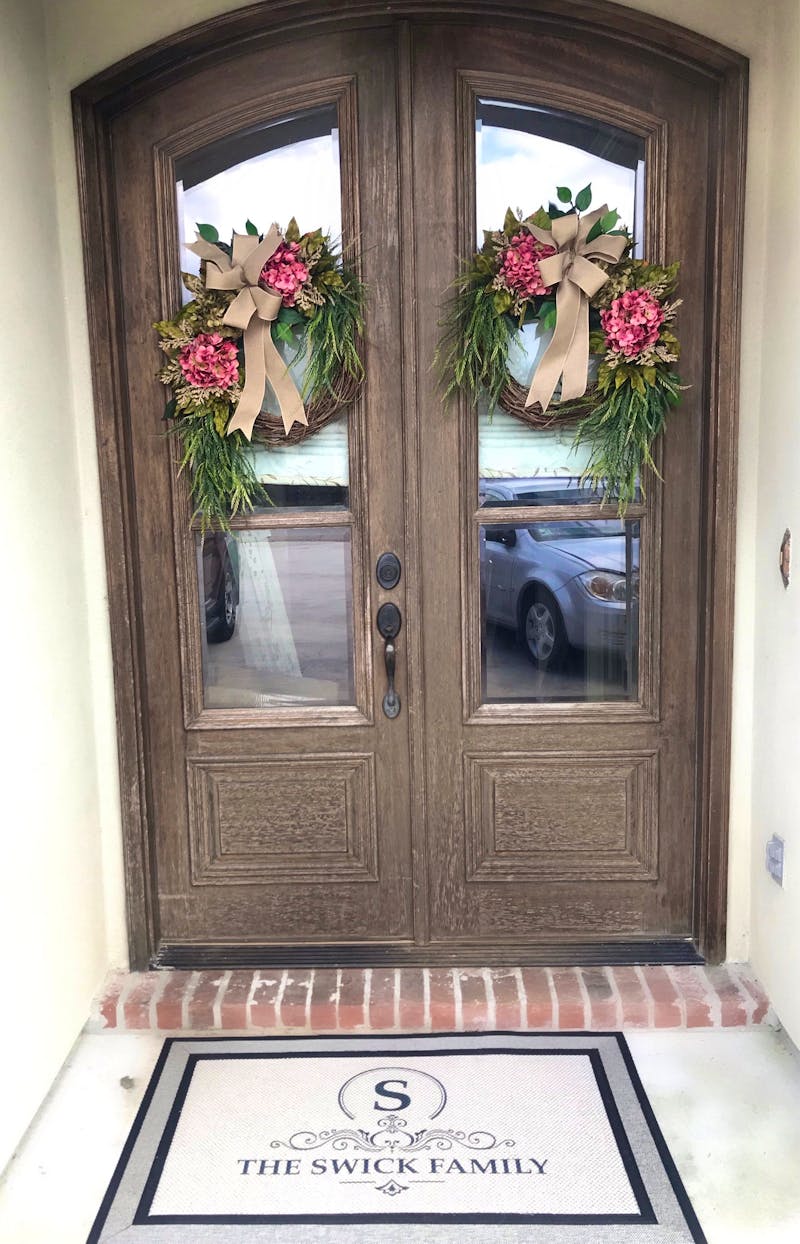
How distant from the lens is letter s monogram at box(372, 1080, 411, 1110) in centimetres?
213

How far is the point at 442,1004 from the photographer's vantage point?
2.41 m

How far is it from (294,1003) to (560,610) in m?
1.18

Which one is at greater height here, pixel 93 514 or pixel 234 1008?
pixel 93 514

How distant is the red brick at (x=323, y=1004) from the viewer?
2.40 meters

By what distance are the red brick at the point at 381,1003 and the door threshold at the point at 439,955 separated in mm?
81

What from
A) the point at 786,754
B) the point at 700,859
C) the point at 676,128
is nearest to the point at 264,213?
the point at 676,128

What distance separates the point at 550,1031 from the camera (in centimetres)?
239

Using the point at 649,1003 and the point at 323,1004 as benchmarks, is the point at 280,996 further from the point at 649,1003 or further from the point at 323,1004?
the point at 649,1003

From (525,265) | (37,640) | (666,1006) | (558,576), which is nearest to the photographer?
(37,640)

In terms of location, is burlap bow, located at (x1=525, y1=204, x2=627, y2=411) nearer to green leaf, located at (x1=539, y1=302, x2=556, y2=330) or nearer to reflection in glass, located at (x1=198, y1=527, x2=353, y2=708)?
green leaf, located at (x1=539, y1=302, x2=556, y2=330)

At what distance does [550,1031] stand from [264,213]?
2.10 metres

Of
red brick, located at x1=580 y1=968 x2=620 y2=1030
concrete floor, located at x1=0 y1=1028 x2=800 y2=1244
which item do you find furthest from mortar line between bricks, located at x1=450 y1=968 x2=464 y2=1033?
concrete floor, located at x1=0 y1=1028 x2=800 y2=1244

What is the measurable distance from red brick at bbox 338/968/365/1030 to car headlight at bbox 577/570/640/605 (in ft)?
3.79

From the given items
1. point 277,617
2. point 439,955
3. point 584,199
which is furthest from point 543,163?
point 439,955
